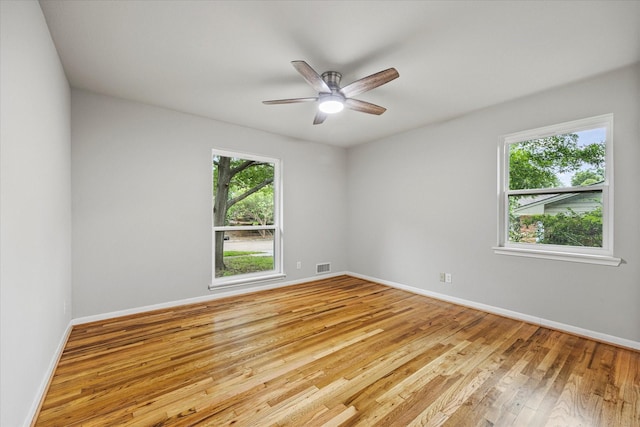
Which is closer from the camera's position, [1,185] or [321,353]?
[1,185]

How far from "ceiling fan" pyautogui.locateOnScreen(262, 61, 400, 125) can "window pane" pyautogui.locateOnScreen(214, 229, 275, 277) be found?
88.2 inches

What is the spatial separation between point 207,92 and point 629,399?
431cm

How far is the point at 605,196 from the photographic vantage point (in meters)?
2.68

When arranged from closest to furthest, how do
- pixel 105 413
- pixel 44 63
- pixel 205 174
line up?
pixel 105 413 → pixel 44 63 → pixel 205 174

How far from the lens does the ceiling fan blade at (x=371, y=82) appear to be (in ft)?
7.17

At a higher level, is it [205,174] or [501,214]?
[205,174]

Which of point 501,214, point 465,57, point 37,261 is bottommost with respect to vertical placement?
point 37,261

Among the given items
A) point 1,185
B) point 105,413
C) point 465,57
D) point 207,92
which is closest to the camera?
point 1,185

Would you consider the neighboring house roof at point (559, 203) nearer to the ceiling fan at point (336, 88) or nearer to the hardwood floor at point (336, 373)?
the hardwood floor at point (336, 373)

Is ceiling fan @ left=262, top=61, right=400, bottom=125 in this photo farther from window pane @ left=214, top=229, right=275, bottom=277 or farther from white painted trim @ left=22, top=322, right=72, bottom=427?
white painted trim @ left=22, top=322, right=72, bottom=427

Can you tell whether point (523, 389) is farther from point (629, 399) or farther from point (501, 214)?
point (501, 214)

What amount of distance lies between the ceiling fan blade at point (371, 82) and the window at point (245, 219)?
2.26 meters

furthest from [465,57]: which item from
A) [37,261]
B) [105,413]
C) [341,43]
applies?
[105,413]

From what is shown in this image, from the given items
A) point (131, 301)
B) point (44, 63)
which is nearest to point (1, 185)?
point (44, 63)
